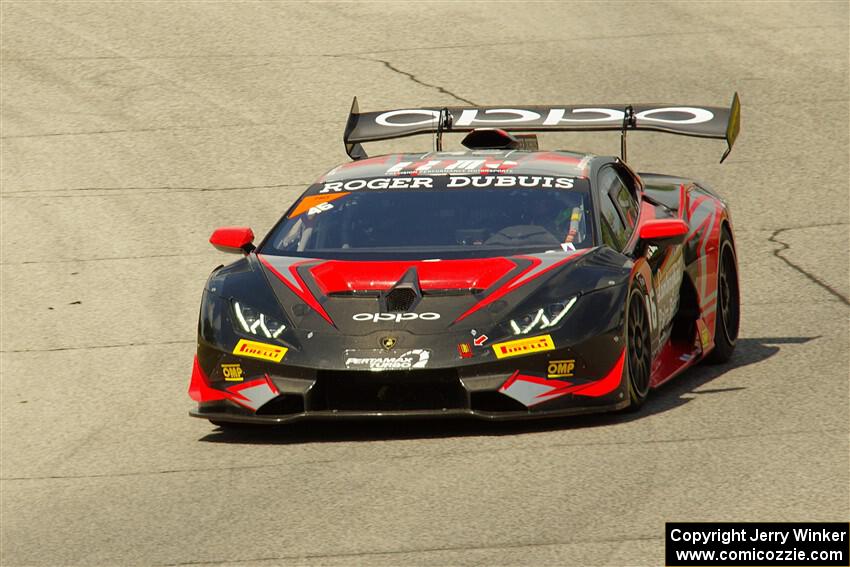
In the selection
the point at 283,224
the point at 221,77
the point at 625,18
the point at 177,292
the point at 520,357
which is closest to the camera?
the point at 520,357

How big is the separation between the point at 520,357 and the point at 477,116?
332 centimetres

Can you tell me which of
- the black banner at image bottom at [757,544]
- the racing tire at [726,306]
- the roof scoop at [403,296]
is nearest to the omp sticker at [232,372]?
the roof scoop at [403,296]

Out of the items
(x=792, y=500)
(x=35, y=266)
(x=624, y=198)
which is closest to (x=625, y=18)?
(x=35, y=266)

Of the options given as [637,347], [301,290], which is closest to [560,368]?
[637,347]

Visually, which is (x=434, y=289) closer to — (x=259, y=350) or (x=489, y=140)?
(x=259, y=350)

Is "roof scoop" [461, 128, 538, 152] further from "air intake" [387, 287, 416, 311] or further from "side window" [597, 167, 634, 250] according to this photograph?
"air intake" [387, 287, 416, 311]

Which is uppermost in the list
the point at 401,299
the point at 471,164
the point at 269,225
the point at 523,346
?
the point at 471,164

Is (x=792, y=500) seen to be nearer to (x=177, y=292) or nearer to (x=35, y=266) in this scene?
(x=177, y=292)

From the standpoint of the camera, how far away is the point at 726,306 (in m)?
10.0

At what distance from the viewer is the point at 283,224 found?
913 centimetres

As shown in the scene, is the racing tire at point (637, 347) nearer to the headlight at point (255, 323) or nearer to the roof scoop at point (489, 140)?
the headlight at point (255, 323)

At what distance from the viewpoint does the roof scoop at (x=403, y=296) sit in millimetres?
7895

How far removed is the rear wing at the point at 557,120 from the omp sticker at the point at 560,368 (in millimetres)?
2719

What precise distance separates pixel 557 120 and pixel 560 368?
10.0 ft
